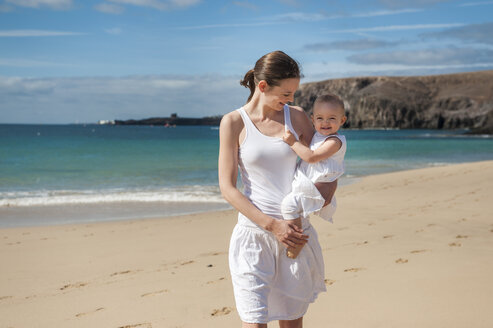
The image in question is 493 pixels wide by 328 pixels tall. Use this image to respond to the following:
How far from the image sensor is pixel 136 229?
27.8 feet

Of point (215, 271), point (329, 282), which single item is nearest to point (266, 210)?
point (329, 282)

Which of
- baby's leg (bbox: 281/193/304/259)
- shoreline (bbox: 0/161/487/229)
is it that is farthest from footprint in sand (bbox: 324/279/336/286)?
shoreline (bbox: 0/161/487/229)

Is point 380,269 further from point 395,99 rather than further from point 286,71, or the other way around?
point 395,99

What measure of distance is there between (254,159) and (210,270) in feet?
11.4

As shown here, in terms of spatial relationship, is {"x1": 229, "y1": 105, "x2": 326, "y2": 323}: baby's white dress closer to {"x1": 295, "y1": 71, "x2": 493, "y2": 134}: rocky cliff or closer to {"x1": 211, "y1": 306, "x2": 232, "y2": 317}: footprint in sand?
{"x1": 211, "y1": 306, "x2": 232, "y2": 317}: footprint in sand

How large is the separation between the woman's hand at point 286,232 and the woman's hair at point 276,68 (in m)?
0.68

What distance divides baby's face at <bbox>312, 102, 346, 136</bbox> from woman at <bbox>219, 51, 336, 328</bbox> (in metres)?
0.16

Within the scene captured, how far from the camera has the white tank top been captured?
225cm

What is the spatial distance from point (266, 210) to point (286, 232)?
0.17 meters

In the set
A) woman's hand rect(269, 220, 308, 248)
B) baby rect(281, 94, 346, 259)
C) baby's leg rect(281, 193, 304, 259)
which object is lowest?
woman's hand rect(269, 220, 308, 248)

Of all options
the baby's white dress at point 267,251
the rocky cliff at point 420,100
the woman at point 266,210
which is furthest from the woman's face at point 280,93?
the rocky cliff at point 420,100

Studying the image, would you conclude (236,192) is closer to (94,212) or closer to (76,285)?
(76,285)

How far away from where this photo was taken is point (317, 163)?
2.32m

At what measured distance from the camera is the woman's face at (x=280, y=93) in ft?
7.35
